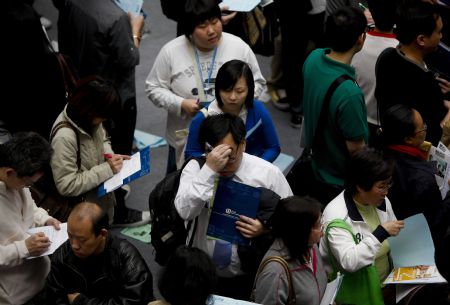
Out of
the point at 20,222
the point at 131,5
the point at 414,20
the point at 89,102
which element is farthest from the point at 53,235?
the point at 414,20

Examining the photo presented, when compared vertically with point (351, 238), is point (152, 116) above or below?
below

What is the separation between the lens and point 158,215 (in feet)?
11.5

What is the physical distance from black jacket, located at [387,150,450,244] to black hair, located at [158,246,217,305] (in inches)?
57.0

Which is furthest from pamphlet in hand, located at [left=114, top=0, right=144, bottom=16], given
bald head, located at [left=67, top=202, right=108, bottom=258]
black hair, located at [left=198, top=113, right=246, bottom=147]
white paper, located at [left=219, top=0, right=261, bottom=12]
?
bald head, located at [left=67, top=202, right=108, bottom=258]

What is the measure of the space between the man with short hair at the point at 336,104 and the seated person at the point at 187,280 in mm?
1528

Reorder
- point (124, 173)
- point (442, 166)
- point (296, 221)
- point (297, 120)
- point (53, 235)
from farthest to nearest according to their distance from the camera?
point (297, 120)
point (124, 173)
point (442, 166)
point (53, 235)
point (296, 221)

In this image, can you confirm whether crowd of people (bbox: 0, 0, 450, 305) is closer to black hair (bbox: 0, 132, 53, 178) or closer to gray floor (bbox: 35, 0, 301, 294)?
black hair (bbox: 0, 132, 53, 178)

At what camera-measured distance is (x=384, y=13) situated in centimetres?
441

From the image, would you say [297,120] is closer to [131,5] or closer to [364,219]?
[131,5]

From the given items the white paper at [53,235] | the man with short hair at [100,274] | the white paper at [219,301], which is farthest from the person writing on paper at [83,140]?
the white paper at [219,301]

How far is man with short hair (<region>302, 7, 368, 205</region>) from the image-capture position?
3.85 meters

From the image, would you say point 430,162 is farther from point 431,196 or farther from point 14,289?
point 14,289

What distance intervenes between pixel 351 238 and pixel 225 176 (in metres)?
0.71

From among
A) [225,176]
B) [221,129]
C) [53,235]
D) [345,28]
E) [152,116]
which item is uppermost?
[345,28]
